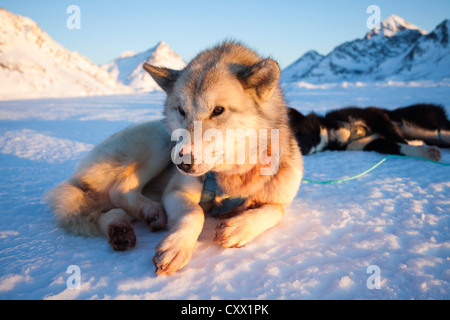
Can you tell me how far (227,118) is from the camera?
178cm

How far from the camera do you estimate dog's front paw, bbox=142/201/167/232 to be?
83.7 inches

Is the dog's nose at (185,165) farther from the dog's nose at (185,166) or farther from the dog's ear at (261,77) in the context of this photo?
the dog's ear at (261,77)

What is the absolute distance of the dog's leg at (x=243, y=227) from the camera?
179 centimetres

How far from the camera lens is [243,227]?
183 cm

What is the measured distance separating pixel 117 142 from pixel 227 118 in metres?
1.43

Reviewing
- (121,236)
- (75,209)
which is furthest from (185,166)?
(75,209)

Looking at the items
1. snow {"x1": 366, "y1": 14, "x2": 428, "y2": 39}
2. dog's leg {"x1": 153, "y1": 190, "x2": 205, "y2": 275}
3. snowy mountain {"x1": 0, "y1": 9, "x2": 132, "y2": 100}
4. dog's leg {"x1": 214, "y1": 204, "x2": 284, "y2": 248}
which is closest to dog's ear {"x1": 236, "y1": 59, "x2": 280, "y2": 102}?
dog's leg {"x1": 214, "y1": 204, "x2": 284, "y2": 248}

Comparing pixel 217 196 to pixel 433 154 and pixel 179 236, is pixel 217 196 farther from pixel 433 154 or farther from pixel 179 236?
pixel 433 154

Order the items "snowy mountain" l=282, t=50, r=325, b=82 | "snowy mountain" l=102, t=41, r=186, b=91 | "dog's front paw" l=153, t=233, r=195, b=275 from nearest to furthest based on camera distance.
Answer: "dog's front paw" l=153, t=233, r=195, b=275
"snowy mountain" l=282, t=50, r=325, b=82
"snowy mountain" l=102, t=41, r=186, b=91

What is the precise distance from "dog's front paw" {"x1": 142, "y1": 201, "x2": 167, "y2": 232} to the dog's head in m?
0.66

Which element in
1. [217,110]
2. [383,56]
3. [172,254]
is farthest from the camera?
[383,56]

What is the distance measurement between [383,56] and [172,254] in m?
134

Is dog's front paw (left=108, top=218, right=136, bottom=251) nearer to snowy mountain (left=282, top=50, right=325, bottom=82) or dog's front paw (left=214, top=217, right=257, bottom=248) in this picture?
dog's front paw (left=214, top=217, right=257, bottom=248)
